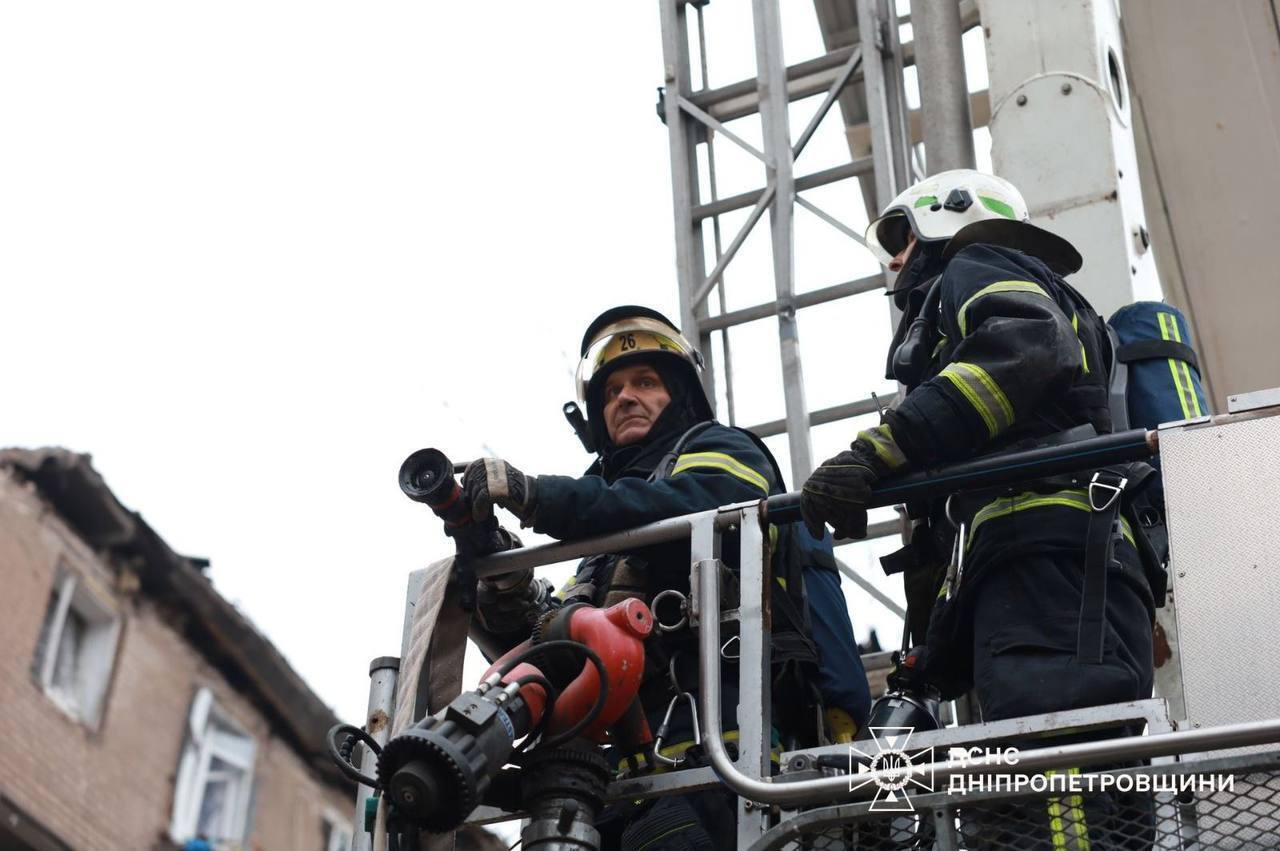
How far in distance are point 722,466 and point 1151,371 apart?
3.51 ft

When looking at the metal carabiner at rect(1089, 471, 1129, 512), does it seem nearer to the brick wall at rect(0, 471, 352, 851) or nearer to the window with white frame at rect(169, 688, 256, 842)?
the brick wall at rect(0, 471, 352, 851)

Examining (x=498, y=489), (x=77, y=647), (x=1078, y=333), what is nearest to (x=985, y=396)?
(x=1078, y=333)

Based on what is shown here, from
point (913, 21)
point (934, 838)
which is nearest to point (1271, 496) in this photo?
point (934, 838)

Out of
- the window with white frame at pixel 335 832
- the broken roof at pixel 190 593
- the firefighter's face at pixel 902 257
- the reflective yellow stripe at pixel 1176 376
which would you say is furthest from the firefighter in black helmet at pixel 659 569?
the window with white frame at pixel 335 832

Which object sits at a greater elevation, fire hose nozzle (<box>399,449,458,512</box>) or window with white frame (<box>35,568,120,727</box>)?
window with white frame (<box>35,568,120,727</box>)

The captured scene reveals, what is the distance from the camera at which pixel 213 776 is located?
56.3 ft

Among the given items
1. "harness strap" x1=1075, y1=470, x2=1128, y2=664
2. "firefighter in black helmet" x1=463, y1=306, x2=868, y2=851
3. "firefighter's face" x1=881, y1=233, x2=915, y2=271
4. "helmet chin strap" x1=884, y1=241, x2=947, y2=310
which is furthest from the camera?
"firefighter's face" x1=881, y1=233, x2=915, y2=271

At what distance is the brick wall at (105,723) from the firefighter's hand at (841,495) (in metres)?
11.7

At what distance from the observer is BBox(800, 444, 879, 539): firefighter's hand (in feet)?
12.5

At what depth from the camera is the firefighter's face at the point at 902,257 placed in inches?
197

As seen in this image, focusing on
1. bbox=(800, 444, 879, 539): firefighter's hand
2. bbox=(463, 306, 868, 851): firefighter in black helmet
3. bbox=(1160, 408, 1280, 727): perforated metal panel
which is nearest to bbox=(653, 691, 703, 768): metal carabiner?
bbox=(463, 306, 868, 851): firefighter in black helmet

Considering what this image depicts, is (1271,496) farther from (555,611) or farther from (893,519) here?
(893,519)

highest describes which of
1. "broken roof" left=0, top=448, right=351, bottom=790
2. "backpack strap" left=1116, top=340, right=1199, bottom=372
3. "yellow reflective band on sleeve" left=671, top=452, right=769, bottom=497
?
"broken roof" left=0, top=448, right=351, bottom=790

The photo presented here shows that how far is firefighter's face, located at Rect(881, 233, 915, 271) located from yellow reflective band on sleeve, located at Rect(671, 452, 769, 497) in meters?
0.87
